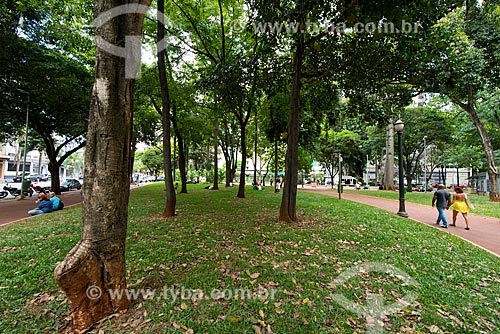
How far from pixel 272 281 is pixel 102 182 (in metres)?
2.85

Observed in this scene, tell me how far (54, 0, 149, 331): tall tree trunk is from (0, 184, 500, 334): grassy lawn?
0.41 m

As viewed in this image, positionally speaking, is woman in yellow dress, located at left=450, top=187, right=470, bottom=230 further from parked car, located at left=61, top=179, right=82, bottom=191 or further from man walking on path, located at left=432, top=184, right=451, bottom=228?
parked car, located at left=61, top=179, right=82, bottom=191

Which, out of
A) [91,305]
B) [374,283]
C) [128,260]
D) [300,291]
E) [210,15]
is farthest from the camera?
[210,15]

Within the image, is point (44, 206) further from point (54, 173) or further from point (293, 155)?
point (293, 155)

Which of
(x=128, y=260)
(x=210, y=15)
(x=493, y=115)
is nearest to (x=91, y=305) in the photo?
(x=128, y=260)

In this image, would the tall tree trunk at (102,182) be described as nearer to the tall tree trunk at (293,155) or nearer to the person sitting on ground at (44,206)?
the tall tree trunk at (293,155)

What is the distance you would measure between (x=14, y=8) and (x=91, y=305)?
14164mm

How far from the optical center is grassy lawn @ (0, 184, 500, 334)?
9.52ft

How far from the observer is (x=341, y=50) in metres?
7.37

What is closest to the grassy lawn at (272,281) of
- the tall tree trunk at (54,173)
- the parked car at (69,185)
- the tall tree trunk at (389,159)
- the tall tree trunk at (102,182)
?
the tall tree trunk at (102,182)

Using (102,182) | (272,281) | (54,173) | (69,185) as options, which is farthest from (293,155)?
(69,185)

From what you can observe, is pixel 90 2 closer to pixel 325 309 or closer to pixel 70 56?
pixel 70 56

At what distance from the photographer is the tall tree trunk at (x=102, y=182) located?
2.63 meters

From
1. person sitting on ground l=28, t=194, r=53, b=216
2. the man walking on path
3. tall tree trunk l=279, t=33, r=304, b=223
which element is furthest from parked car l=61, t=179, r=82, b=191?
the man walking on path
